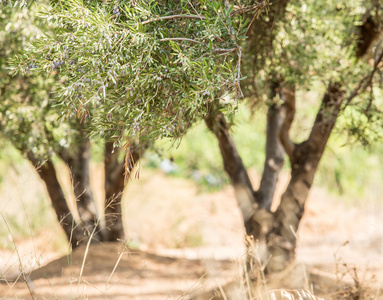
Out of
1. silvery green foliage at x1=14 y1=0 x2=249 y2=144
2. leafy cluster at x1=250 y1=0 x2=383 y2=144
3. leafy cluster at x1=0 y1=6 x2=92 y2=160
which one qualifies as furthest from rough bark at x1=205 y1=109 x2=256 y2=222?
silvery green foliage at x1=14 y1=0 x2=249 y2=144

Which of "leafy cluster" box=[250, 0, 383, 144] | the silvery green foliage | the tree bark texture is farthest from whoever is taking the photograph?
the tree bark texture

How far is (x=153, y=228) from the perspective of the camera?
16.1m

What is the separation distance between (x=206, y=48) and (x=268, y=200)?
171 inches

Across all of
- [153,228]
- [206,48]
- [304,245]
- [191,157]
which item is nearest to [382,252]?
[304,245]

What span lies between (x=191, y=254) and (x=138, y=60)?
24.5 feet

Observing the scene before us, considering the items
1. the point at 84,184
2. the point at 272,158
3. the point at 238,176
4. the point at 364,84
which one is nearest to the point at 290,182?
the point at 238,176

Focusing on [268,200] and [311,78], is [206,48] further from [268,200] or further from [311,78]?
[268,200]

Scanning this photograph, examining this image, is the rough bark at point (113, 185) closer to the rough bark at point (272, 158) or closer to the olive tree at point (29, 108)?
the olive tree at point (29, 108)

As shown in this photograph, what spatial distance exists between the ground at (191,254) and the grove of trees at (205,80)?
71 centimetres

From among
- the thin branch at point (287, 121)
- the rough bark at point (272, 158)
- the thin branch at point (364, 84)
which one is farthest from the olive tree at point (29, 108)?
the thin branch at point (364, 84)

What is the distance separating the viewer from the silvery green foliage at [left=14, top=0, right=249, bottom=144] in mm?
3555

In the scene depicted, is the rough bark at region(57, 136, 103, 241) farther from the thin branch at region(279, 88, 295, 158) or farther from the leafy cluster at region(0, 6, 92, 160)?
the thin branch at region(279, 88, 295, 158)

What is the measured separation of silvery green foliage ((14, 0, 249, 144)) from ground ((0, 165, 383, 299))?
43.0 inches

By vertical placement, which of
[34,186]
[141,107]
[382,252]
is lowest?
[382,252]
